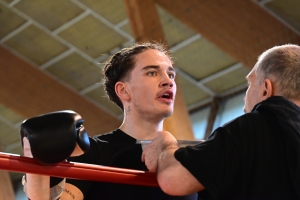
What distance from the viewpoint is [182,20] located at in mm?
6387

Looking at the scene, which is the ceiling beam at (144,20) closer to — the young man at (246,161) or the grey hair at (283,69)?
the grey hair at (283,69)

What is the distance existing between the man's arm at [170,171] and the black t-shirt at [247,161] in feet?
0.09

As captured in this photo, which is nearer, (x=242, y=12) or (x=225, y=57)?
(x=242, y=12)

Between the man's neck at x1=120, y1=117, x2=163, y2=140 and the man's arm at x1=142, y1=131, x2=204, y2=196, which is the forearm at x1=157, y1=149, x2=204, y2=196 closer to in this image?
the man's arm at x1=142, y1=131, x2=204, y2=196

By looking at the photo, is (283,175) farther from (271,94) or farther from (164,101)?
(164,101)

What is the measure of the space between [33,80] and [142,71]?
571 cm

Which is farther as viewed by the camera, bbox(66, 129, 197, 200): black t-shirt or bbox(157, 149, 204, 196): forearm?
bbox(66, 129, 197, 200): black t-shirt

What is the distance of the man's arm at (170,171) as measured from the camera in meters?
1.85

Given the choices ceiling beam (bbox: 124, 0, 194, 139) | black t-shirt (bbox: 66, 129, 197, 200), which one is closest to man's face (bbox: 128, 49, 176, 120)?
black t-shirt (bbox: 66, 129, 197, 200)

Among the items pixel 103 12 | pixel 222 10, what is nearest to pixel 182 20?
pixel 222 10

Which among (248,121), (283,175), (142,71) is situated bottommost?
(283,175)

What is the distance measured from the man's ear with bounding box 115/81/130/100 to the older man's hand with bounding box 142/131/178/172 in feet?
2.53

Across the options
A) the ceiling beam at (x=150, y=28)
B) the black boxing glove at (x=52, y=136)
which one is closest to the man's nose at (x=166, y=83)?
the black boxing glove at (x=52, y=136)

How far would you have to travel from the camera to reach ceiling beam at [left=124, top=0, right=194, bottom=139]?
19.3ft
